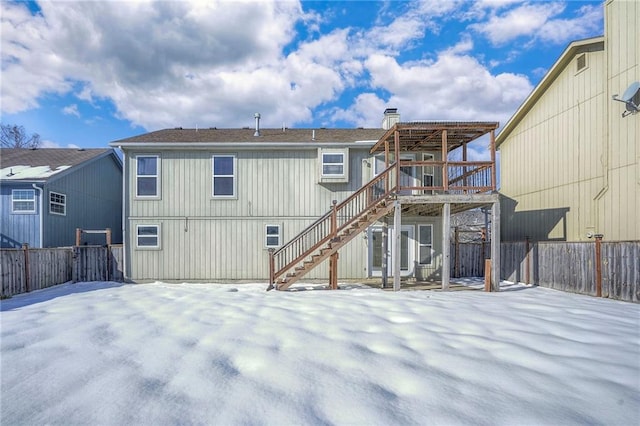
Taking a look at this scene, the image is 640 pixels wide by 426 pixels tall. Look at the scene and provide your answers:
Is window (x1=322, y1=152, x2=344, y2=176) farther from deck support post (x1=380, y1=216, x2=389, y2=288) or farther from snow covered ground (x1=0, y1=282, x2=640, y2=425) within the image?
snow covered ground (x1=0, y1=282, x2=640, y2=425)

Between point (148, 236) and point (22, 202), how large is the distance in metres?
5.83

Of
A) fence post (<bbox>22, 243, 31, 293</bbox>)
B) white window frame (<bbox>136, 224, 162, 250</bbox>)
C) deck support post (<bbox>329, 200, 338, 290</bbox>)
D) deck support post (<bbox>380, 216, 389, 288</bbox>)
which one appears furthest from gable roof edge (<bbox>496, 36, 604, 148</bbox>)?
fence post (<bbox>22, 243, 31, 293</bbox>)

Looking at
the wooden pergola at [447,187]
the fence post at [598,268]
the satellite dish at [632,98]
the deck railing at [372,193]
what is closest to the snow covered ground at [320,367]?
the fence post at [598,268]

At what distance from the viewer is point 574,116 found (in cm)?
988

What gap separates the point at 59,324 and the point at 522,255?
38.9 ft

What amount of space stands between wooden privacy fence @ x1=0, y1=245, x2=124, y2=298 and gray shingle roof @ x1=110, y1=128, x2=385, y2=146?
3.95 meters

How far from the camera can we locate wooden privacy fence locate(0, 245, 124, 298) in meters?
8.28

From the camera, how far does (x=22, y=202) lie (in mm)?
12016

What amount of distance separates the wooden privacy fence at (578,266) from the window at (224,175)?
8722 millimetres

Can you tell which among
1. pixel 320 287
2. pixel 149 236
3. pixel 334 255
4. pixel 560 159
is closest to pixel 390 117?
pixel 560 159

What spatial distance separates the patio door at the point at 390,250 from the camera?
11.0m

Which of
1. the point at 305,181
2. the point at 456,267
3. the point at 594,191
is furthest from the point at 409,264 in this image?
the point at 594,191

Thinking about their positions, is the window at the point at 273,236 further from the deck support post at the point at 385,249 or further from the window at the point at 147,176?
the window at the point at 147,176

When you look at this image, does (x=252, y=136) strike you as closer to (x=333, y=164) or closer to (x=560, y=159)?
(x=333, y=164)
